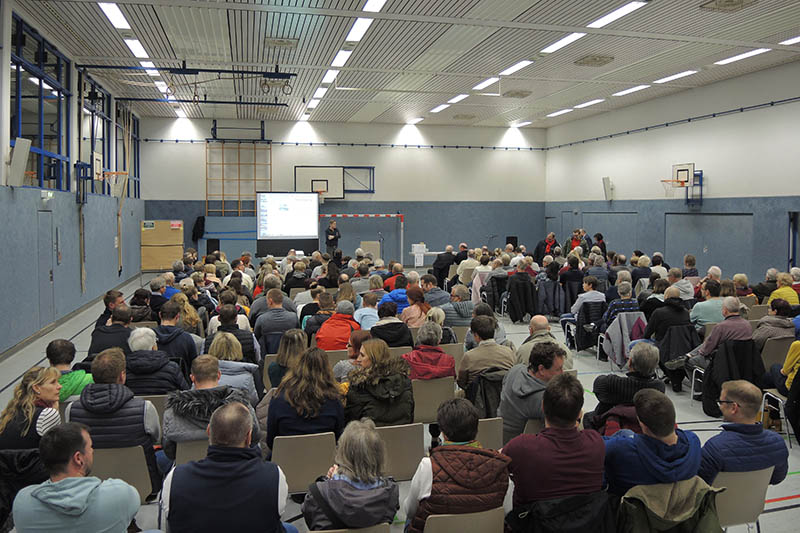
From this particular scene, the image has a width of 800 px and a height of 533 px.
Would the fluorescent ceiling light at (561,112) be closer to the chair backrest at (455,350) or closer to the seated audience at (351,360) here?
the chair backrest at (455,350)

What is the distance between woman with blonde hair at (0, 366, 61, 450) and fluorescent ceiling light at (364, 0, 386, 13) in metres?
6.89

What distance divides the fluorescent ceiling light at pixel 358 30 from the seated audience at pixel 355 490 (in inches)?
320

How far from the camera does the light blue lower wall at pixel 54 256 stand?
7.90 meters

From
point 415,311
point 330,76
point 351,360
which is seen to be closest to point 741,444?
point 351,360

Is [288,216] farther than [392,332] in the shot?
Yes

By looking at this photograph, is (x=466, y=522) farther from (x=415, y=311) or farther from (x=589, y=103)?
(x=589, y=103)

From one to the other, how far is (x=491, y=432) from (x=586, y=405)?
275cm

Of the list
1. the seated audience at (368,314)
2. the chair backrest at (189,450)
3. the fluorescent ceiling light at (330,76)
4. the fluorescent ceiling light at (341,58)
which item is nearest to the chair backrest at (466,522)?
the chair backrest at (189,450)

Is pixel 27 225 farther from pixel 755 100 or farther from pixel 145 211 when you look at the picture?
pixel 755 100

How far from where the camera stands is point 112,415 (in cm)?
324

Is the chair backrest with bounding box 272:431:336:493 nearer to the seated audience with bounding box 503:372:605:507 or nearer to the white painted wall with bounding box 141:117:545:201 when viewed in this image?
the seated audience with bounding box 503:372:605:507

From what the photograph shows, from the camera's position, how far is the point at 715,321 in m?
6.50

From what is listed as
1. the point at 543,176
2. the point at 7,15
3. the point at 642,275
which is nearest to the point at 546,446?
the point at 642,275

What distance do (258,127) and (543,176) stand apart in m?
10.3
